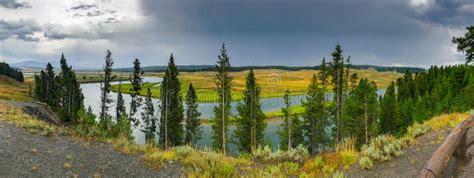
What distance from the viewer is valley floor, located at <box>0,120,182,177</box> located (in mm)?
11150

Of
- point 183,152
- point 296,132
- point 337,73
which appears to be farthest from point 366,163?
point 296,132

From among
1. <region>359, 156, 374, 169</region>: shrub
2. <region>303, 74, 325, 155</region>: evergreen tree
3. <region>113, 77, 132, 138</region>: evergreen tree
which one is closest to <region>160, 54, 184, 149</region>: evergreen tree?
<region>113, 77, 132, 138</region>: evergreen tree

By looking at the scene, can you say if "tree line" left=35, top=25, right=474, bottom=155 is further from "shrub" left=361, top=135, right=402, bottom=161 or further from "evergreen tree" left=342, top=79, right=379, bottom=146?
"shrub" left=361, top=135, right=402, bottom=161

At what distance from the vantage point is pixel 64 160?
12.3 m

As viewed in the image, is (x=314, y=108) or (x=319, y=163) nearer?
(x=319, y=163)

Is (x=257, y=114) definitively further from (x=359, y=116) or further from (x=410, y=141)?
(x=410, y=141)

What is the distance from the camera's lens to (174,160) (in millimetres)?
13398

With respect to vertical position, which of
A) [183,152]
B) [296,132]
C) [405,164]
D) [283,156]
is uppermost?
[405,164]

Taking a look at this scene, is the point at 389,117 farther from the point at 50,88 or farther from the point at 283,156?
the point at 50,88

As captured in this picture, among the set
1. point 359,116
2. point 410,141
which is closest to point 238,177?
point 410,141

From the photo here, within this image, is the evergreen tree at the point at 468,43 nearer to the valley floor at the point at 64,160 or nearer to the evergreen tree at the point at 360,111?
the evergreen tree at the point at 360,111

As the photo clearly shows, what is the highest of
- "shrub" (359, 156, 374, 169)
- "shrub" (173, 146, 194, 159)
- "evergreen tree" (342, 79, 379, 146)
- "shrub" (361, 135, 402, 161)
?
"shrub" (361, 135, 402, 161)

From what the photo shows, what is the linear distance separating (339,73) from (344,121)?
11.9 meters

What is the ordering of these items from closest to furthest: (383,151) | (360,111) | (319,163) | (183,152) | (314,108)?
(319,163)
(383,151)
(183,152)
(314,108)
(360,111)
